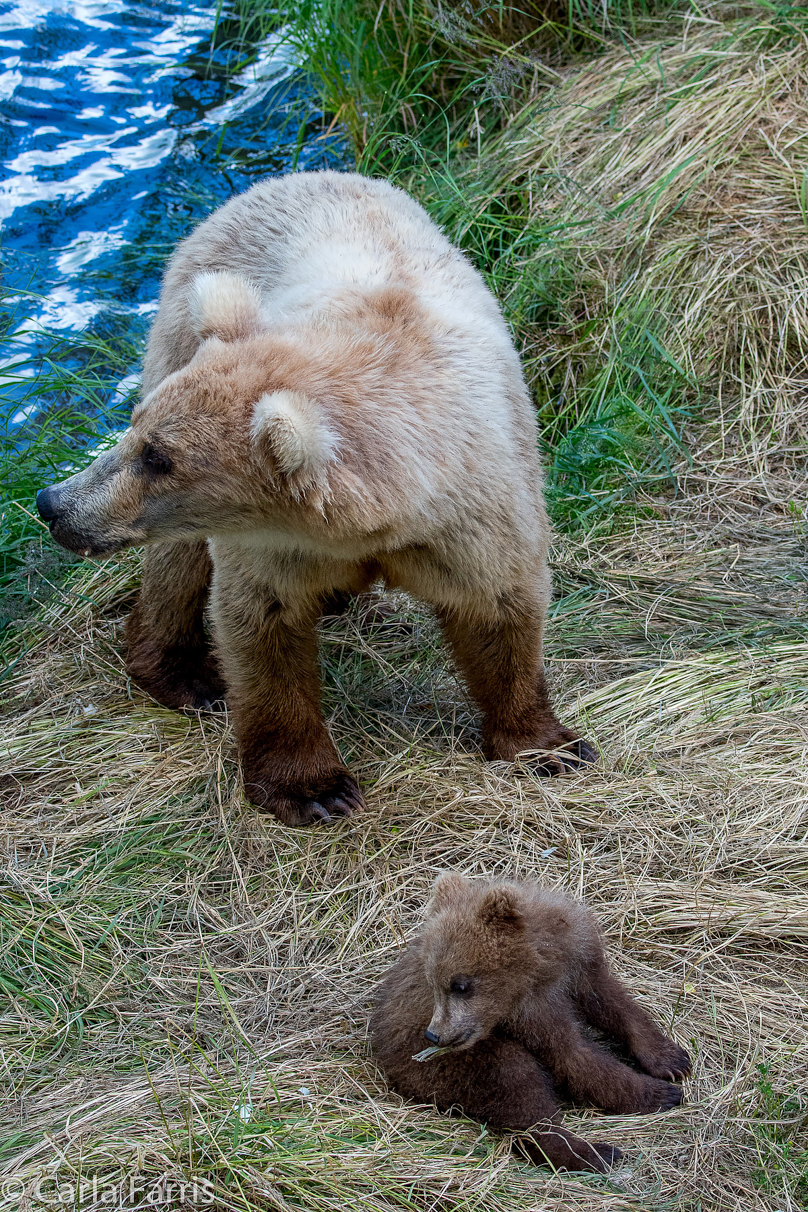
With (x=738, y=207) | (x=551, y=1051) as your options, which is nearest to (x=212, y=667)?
(x=551, y=1051)

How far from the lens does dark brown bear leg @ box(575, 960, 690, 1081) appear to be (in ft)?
10.8

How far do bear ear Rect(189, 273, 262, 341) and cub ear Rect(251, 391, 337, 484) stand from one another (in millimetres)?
502

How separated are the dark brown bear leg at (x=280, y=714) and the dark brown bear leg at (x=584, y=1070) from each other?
150cm

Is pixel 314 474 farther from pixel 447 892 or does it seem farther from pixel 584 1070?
pixel 584 1070

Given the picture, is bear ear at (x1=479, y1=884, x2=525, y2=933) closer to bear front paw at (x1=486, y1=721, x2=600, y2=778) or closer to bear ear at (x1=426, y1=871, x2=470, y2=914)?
bear ear at (x1=426, y1=871, x2=470, y2=914)

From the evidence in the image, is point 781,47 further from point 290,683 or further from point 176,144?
point 290,683

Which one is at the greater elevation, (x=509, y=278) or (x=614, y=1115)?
(x=509, y=278)

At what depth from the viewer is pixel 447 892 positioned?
3.18 meters

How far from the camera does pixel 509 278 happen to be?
21.8 feet

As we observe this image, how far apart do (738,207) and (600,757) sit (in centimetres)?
359

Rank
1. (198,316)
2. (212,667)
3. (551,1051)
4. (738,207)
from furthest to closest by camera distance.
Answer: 1. (738,207)
2. (212,667)
3. (198,316)
4. (551,1051)

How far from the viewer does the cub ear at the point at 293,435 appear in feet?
10.9

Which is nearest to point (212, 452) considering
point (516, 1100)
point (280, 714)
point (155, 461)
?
point (155, 461)

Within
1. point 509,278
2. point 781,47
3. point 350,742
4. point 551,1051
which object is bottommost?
point 350,742
